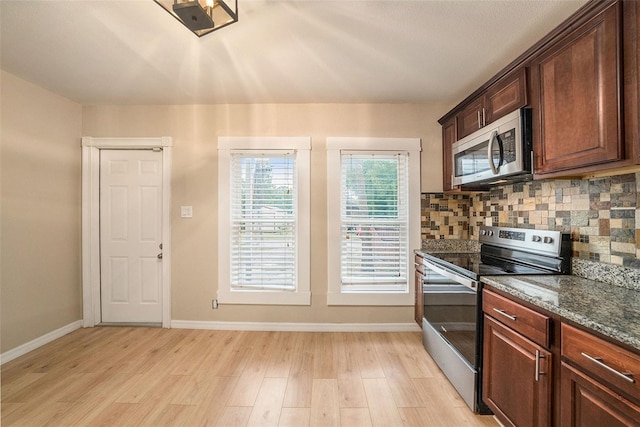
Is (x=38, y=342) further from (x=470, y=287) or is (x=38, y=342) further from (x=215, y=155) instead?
(x=470, y=287)

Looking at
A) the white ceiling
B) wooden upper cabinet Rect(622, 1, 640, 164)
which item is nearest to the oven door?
wooden upper cabinet Rect(622, 1, 640, 164)

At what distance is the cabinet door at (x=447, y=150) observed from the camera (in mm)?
2820

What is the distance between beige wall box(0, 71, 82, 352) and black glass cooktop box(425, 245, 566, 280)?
3667 mm

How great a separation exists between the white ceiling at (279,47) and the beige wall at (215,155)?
0.74 feet

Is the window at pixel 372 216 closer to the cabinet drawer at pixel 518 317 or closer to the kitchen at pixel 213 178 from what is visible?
the kitchen at pixel 213 178

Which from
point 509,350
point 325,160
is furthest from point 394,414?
point 325,160

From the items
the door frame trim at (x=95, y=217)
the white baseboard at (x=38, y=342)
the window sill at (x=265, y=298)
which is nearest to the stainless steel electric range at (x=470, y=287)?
the window sill at (x=265, y=298)

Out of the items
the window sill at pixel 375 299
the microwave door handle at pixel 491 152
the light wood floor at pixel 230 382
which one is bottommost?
the light wood floor at pixel 230 382

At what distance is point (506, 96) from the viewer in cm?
199

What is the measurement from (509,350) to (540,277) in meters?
0.52

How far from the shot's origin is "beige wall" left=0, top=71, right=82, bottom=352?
246 centimetres

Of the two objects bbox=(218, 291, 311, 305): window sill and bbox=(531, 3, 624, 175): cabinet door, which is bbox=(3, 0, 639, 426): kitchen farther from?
bbox=(531, 3, 624, 175): cabinet door

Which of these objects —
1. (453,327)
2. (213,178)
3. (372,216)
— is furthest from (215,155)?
(453,327)

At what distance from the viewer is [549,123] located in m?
1.64
